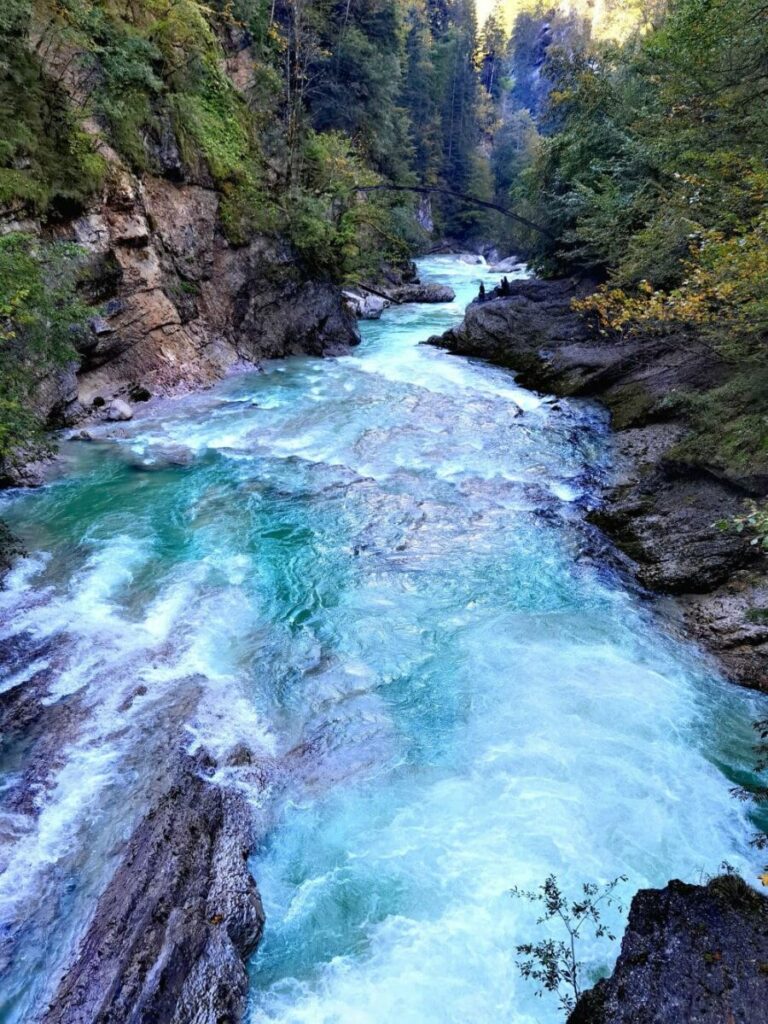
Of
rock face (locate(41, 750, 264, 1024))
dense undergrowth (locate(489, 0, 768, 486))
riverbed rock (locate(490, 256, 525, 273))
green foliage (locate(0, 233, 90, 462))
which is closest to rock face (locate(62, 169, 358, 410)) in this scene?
green foliage (locate(0, 233, 90, 462))

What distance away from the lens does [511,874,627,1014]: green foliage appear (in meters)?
3.59

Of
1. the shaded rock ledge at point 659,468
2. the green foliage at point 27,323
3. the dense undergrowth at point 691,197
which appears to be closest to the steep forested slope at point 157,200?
the green foliage at point 27,323

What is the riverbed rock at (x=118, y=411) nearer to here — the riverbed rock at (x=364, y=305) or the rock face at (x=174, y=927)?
the rock face at (x=174, y=927)

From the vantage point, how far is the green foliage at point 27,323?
19.6 feet

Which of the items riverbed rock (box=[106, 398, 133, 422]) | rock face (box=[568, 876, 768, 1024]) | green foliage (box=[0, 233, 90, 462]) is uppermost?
green foliage (box=[0, 233, 90, 462])

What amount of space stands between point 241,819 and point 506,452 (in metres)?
8.44

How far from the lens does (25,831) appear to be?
421cm

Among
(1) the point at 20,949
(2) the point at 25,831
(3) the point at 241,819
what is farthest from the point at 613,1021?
(2) the point at 25,831

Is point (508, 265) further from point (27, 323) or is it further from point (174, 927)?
point (174, 927)

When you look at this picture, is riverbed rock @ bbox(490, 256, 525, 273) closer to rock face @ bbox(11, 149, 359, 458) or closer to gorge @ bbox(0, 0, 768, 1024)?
gorge @ bbox(0, 0, 768, 1024)

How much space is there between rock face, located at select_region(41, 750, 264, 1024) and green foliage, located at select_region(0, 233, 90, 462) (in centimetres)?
372

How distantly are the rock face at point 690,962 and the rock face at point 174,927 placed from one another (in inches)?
79.8

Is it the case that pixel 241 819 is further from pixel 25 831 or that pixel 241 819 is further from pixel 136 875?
pixel 25 831

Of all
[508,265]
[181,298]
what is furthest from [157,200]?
[508,265]
